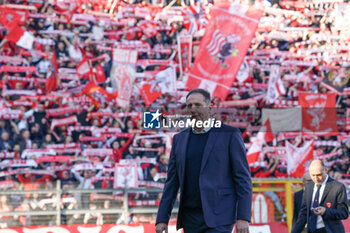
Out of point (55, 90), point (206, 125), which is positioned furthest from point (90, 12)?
point (206, 125)

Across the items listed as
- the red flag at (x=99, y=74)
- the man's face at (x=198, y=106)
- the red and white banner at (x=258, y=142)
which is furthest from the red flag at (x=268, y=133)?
the man's face at (x=198, y=106)

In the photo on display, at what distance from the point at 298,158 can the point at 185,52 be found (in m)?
3.57

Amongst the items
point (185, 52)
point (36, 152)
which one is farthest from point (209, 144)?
point (185, 52)

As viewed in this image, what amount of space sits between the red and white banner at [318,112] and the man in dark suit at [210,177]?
10513 mm

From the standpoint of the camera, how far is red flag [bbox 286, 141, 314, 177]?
13.3 meters

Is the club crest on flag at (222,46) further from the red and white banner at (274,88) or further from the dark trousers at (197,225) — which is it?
the dark trousers at (197,225)

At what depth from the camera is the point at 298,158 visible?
13461 mm

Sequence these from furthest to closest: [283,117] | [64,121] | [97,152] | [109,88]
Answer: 1. [283,117]
2. [109,88]
3. [64,121]
4. [97,152]

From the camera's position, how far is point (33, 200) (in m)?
9.84

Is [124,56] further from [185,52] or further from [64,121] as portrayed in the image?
[64,121]

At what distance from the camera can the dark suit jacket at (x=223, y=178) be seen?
166 inches

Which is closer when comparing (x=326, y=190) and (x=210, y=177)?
(x=210, y=177)

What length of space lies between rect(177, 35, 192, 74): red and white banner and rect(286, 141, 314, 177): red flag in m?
2.95

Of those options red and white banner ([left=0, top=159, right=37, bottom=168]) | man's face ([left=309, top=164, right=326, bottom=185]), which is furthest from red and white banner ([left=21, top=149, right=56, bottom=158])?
man's face ([left=309, top=164, right=326, bottom=185])
